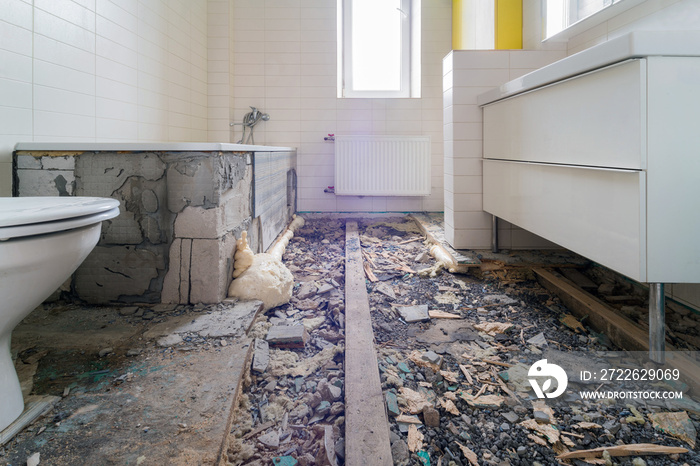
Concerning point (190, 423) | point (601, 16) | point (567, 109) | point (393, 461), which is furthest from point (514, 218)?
point (190, 423)

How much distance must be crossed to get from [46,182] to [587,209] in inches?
81.3

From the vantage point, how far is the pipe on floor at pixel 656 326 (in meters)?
1.27

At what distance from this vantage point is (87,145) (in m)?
1.72

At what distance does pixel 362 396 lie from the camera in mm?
1156

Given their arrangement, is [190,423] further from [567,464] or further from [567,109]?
[567,109]

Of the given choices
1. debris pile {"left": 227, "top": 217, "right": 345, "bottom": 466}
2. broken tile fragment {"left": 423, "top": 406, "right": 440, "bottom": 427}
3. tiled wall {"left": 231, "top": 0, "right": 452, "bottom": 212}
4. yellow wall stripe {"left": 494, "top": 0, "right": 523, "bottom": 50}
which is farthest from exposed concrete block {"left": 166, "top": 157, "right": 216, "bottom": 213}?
tiled wall {"left": 231, "top": 0, "right": 452, "bottom": 212}

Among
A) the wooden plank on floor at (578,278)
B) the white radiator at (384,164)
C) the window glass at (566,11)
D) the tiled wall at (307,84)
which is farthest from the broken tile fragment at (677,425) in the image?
the tiled wall at (307,84)

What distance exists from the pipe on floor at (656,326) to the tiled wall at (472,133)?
4.51ft

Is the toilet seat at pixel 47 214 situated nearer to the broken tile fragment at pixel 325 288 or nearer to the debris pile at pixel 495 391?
the debris pile at pixel 495 391

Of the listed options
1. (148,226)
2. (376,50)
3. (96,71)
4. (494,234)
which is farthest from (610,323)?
(376,50)

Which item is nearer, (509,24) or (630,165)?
(630,165)

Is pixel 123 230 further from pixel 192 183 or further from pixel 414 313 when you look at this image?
pixel 414 313

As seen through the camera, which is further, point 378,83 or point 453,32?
point 378,83

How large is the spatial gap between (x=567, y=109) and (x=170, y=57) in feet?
10.2
